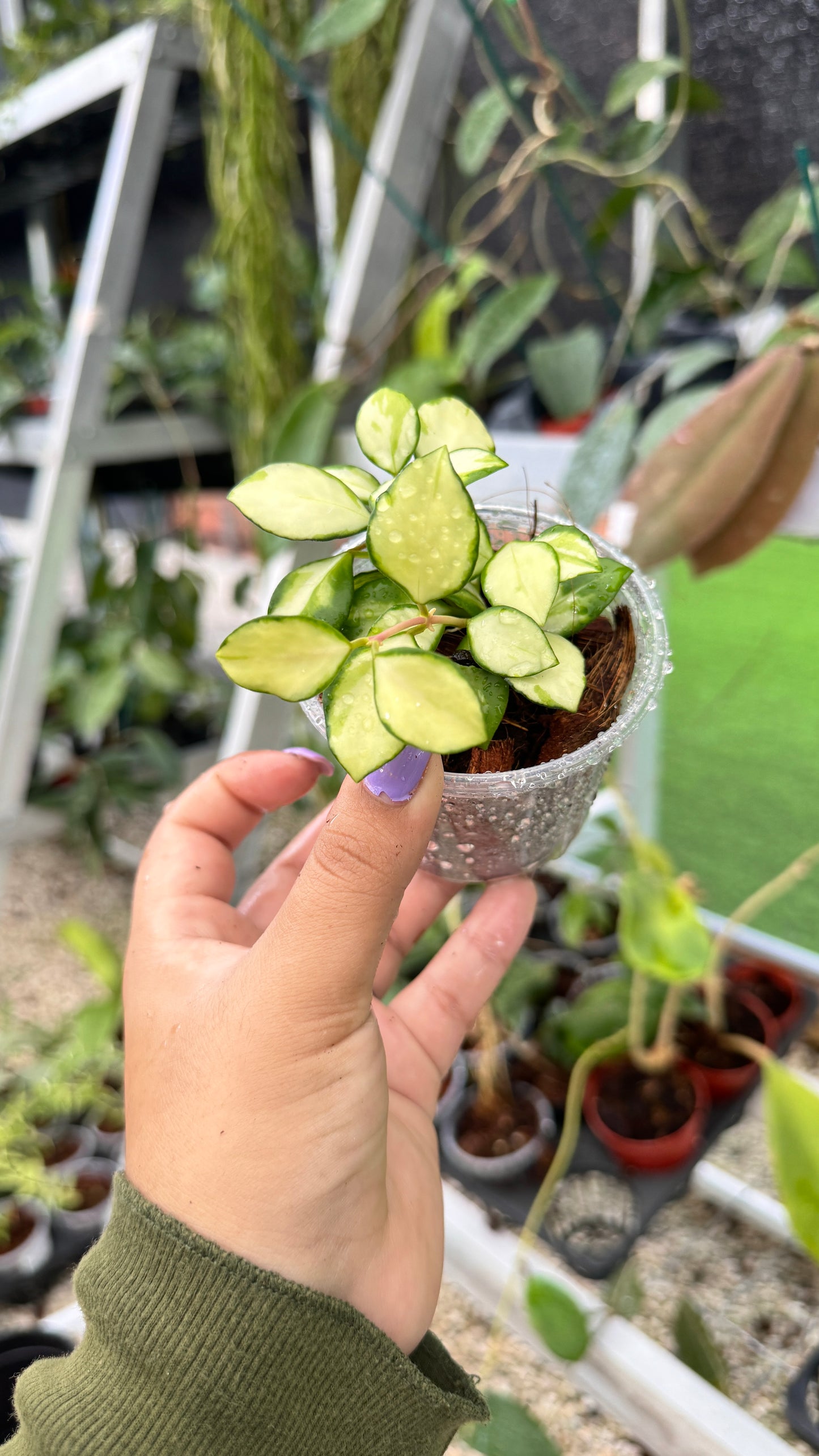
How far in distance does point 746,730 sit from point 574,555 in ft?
2.96

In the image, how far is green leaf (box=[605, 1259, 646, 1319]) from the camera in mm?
681

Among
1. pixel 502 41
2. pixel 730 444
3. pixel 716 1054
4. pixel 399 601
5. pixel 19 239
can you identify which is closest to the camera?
pixel 399 601

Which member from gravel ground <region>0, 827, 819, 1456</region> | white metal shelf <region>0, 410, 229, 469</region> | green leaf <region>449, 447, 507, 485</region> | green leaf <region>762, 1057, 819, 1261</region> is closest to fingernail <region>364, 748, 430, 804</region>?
green leaf <region>449, 447, 507, 485</region>

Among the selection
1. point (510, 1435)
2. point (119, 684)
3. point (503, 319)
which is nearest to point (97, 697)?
point (119, 684)

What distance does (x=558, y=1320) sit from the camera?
2.11 ft

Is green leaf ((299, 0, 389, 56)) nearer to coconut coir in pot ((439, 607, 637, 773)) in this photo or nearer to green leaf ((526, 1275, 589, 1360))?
coconut coir in pot ((439, 607, 637, 773))

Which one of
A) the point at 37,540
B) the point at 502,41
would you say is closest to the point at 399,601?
the point at 37,540

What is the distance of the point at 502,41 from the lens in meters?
1.04

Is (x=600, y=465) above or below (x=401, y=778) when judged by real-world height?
above

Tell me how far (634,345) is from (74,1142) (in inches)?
38.9

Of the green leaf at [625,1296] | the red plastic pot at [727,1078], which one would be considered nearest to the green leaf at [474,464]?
the green leaf at [625,1296]

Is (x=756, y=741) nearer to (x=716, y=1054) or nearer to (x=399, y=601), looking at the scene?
(x=716, y=1054)

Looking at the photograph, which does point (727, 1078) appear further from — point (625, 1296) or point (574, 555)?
point (574, 555)

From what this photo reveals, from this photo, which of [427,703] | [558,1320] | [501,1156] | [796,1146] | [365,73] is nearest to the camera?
[427,703]
